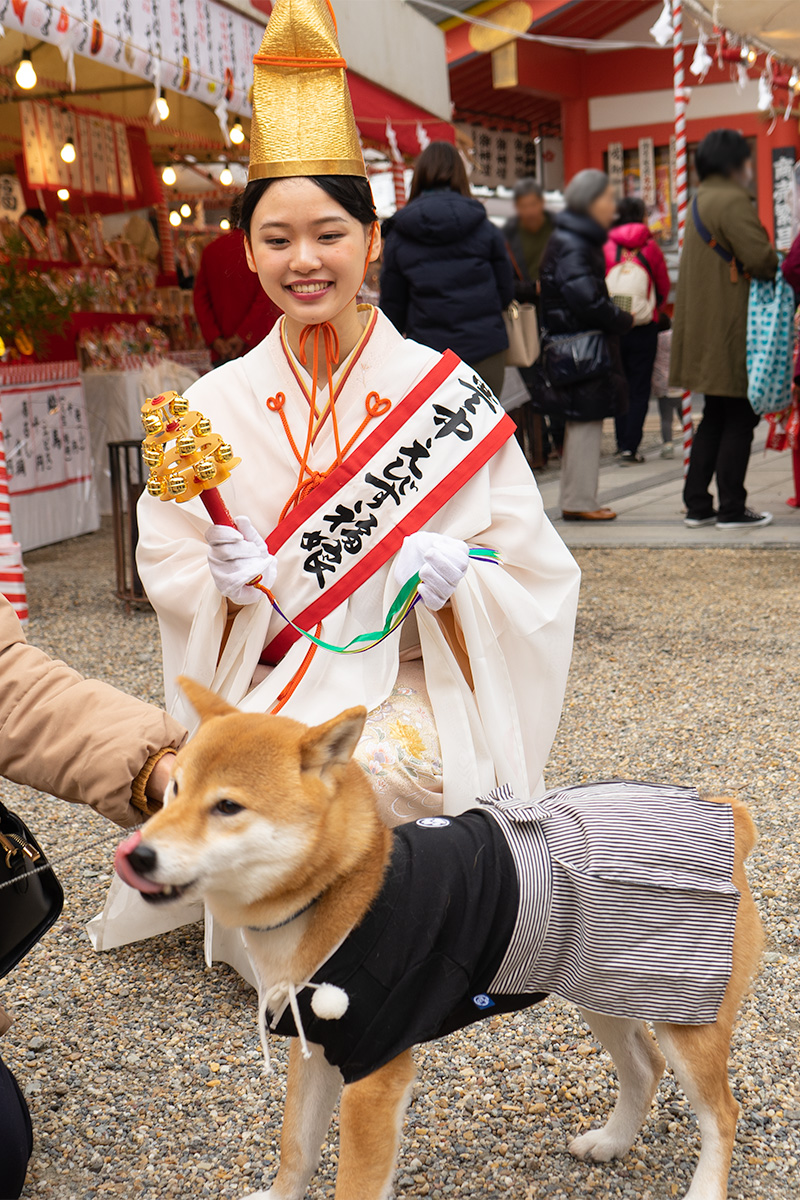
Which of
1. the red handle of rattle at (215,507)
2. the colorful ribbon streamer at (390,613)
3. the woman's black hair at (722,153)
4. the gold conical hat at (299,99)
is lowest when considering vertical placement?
the colorful ribbon streamer at (390,613)

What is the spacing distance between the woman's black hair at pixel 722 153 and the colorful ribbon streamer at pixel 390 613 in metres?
5.11

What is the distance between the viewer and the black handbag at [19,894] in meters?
1.80

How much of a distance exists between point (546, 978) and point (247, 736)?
23.5 inches

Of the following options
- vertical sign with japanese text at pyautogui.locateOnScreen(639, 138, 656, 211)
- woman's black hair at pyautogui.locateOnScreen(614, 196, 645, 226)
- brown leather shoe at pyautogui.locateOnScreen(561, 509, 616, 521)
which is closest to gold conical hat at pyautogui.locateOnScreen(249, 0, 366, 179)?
brown leather shoe at pyautogui.locateOnScreen(561, 509, 616, 521)

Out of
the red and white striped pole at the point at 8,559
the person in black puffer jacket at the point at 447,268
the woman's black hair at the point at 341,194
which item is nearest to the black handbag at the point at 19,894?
the woman's black hair at the point at 341,194

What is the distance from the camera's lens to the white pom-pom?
61.4 inches

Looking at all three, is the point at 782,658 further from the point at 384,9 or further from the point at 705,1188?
the point at 384,9

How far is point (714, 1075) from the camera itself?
169 centimetres

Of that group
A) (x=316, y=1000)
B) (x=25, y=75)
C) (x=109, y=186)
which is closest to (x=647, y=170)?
(x=109, y=186)

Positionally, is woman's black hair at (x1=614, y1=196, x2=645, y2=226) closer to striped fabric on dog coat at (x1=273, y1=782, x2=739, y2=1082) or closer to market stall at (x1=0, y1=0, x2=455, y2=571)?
market stall at (x1=0, y1=0, x2=455, y2=571)

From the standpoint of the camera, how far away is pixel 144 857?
1.38m

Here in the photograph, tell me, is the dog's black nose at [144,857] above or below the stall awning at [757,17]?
below

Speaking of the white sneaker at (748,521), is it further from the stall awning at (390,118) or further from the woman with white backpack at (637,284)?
the stall awning at (390,118)

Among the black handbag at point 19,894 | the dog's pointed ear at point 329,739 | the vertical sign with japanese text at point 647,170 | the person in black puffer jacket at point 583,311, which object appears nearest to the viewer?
the dog's pointed ear at point 329,739
